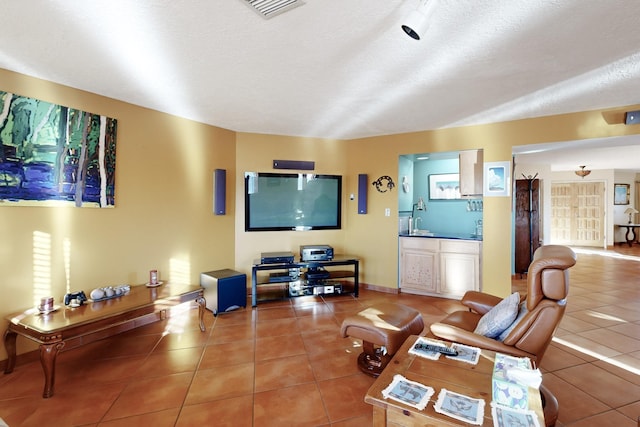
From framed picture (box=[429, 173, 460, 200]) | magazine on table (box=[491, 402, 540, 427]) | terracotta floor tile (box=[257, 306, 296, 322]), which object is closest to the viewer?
magazine on table (box=[491, 402, 540, 427])

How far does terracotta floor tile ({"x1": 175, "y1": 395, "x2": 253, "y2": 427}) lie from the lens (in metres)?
1.72

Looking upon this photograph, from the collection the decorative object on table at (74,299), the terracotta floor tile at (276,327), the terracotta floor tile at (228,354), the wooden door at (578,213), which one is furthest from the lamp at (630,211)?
the decorative object on table at (74,299)

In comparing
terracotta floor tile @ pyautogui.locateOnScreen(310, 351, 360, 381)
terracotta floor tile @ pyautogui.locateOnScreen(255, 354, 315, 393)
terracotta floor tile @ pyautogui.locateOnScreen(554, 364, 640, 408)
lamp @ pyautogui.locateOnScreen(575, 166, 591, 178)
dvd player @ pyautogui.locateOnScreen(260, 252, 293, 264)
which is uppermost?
lamp @ pyautogui.locateOnScreen(575, 166, 591, 178)

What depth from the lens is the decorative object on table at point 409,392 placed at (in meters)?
1.24

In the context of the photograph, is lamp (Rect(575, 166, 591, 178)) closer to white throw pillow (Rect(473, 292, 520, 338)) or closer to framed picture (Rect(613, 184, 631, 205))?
framed picture (Rect(613, 184, 631, 205))

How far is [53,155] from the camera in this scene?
101 inches

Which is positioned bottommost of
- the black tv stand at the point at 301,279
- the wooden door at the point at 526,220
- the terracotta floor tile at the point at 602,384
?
the terracotta floor tile at the point at 602,384

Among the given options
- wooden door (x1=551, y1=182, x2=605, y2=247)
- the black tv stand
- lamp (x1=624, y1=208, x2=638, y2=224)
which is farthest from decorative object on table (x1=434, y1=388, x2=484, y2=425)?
lamp (x1=624, y1=208, x2=638, y2=224)

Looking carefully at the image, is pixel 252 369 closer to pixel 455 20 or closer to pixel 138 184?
pixel 138 184

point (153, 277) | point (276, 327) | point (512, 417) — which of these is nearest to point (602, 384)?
point (512, 417)

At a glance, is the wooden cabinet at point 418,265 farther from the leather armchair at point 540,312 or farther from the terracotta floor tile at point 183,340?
the terracotta floor tile at point 183,340

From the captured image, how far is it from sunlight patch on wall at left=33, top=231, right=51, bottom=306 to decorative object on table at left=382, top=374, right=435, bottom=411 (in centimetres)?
298

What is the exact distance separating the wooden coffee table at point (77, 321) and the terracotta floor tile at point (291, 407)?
135 centimetres

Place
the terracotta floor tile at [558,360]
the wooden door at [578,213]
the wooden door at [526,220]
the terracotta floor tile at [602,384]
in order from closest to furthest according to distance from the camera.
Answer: the terracotta floor tile at [602,384], the terracotta floor tile at [558,360], the wooden door at [526,220], the wooden door at [578,213]
